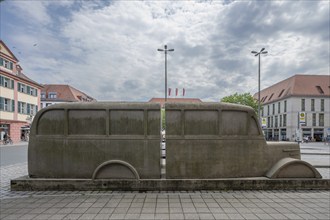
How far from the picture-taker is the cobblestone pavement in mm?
4488

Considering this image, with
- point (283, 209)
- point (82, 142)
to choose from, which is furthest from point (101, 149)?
point (283, 209)

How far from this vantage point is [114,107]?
6289 mm

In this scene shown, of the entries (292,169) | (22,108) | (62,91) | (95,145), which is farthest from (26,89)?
(292,169)

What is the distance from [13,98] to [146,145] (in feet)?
117

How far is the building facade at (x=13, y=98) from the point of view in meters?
31.4

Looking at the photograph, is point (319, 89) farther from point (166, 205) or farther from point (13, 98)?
point (13, 98)

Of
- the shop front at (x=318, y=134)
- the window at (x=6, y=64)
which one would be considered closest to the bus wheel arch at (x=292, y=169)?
the window at (x=6, y=64)

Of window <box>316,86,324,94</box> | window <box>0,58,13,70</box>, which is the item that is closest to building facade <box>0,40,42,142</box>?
window <box>0,58,13,70</box>

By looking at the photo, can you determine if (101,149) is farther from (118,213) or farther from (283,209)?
(283,209)

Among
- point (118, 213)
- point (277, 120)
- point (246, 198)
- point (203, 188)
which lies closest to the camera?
point (118, 213)

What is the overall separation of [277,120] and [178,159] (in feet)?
211

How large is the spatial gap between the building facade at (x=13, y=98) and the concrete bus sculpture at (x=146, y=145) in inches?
1250

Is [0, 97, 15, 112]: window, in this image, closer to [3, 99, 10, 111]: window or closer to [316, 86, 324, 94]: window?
[3, 99, 10, 111]: window

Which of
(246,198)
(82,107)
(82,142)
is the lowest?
(246,198)
